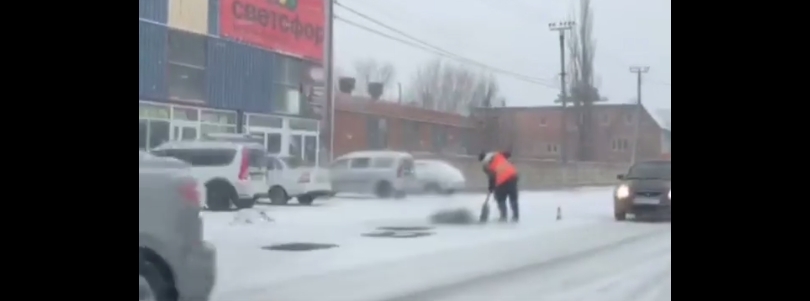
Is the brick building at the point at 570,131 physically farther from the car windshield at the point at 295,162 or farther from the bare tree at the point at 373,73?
the car windshield at the point at 295,162

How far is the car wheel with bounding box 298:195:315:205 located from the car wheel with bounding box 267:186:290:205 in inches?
1.7

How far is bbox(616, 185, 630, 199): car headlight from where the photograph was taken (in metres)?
3.38

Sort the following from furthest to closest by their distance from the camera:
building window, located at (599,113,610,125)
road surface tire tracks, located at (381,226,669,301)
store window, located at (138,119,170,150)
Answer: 1. building window, located at (599,113,610,125)
2. road surface tire tracks, located at (381,226,669,301)
3. store window, located at (138,119,170,150)

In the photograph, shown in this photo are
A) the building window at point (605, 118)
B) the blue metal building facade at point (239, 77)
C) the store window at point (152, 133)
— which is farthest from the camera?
A: the building window at point (605, 118)

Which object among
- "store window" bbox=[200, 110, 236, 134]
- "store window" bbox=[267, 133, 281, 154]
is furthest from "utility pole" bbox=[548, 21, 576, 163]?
"store window" bbox=[200, 110, 236, 134]

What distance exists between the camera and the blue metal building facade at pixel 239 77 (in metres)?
3.16

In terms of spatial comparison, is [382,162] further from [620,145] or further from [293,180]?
[620,145]

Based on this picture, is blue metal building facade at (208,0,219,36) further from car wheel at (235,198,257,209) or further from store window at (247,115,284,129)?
car wheel at (235,198,257,209)

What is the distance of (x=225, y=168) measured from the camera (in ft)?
10.2

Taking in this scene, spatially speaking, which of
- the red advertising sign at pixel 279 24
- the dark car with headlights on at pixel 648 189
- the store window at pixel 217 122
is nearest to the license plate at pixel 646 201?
the dark car with headlights on at pixel 648 189

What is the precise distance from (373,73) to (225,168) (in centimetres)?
61

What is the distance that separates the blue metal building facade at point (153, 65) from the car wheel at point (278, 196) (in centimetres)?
47

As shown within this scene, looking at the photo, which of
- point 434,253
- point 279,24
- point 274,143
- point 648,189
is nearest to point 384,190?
point 434,253
